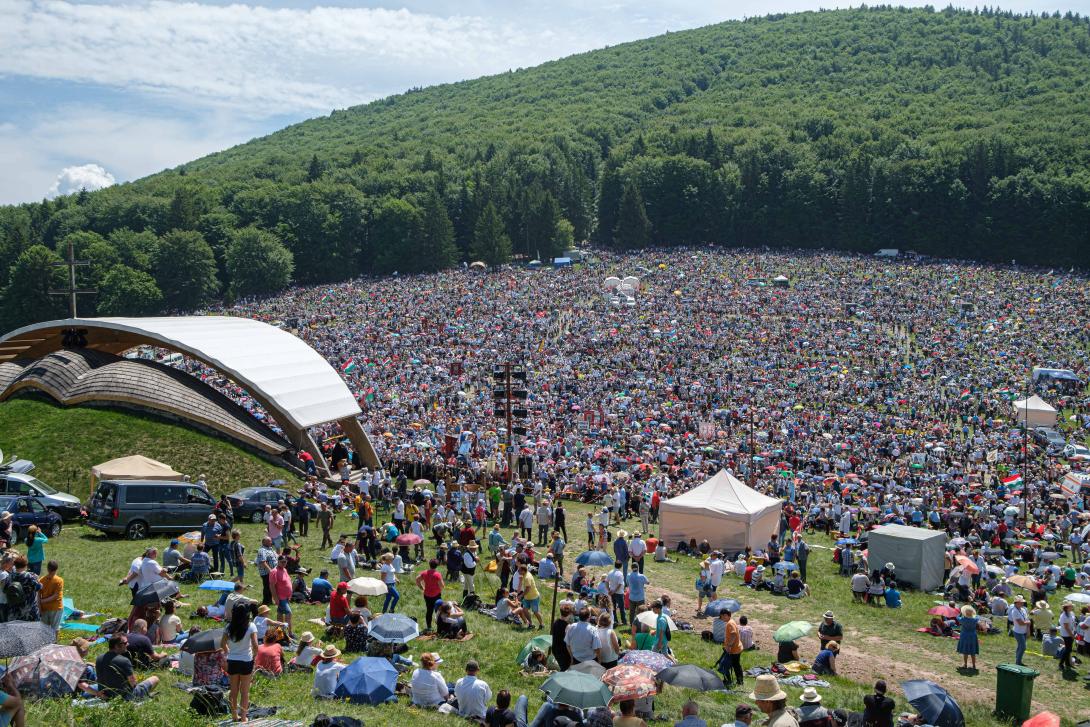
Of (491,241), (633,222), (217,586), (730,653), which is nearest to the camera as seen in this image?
(730,653)

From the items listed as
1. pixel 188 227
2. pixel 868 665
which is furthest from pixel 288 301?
pixel 868 665

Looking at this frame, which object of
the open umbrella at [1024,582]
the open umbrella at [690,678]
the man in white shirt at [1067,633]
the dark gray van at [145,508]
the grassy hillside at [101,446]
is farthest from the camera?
the grassy hillside at [101,446]

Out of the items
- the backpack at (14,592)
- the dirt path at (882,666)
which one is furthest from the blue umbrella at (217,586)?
the dirt path at (882,666)

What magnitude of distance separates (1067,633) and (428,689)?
1059cm

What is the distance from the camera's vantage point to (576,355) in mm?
50312

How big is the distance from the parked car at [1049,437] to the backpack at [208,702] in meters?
34.4

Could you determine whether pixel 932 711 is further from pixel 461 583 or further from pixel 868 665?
pixel 461 583

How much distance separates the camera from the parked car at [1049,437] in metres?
36.8

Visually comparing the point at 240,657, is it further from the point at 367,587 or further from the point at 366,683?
the point at 367,587

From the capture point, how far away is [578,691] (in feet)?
34.1

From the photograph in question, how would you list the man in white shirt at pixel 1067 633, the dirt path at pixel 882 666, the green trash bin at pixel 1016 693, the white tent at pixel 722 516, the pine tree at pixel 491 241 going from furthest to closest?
the pine tree at pixel 491 241 → the white tent at pixel 722 516 → the man in white shirt at pixel 1067 633 → the dirt path at pixel 882 666 → the green trash bin at pixel 1016 693

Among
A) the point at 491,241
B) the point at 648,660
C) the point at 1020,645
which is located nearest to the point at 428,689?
the point at 648,660

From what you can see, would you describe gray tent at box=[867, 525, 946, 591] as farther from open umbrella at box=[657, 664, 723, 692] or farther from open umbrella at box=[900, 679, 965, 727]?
open umbrella at box=[657, 664, 723, 692]

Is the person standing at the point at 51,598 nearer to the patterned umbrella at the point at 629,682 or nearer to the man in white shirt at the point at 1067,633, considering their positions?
the patterned umbrella at the point at 629,682
